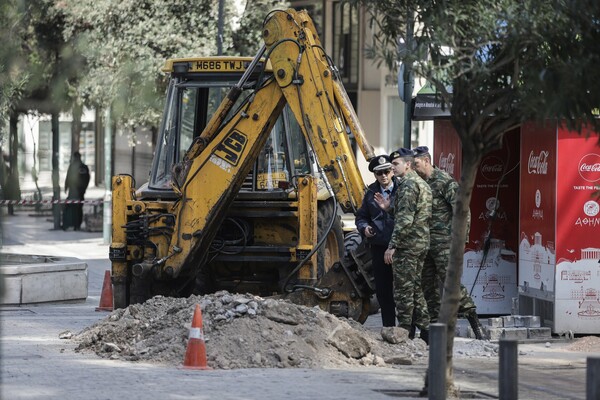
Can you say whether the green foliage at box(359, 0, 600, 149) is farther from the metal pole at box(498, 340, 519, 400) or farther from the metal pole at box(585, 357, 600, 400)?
the metal pole at box(585, 357, 600, 400)

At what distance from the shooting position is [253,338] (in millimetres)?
10008

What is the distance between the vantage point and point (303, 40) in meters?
12.2

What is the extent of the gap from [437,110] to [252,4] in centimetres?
1419

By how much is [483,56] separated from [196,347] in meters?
3.38

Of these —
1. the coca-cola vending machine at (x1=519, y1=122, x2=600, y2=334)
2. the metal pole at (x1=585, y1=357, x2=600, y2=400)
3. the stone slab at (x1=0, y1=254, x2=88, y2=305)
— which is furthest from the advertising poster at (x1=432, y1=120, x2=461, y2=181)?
the metal pole at (x1=585, y1=357, x2=600, y2=400)

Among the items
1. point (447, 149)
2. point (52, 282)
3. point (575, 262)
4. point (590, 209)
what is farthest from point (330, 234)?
point (52, 282)

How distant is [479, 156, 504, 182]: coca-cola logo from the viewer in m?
13.9

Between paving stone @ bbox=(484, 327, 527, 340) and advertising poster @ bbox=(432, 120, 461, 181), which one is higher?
advertising poster @ bbox=(432, 120, 461, 181)

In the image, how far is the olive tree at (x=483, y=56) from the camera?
22.5 feet

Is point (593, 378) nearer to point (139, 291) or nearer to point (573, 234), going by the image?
point (573, 234)

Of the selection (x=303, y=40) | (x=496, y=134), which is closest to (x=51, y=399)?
(x=496, y=134)

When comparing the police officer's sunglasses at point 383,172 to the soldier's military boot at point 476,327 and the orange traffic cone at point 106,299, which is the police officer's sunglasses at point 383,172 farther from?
the orange traffic cone at point 106,299

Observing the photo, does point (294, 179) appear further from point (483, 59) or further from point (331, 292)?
point (483, 59)

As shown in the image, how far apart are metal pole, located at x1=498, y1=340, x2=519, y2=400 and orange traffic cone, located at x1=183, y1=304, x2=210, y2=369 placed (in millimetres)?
3065
